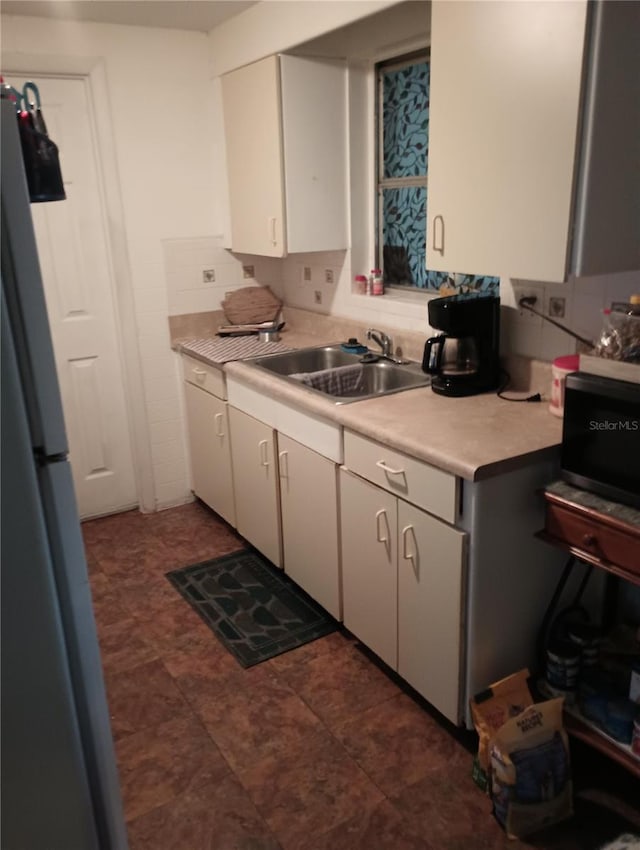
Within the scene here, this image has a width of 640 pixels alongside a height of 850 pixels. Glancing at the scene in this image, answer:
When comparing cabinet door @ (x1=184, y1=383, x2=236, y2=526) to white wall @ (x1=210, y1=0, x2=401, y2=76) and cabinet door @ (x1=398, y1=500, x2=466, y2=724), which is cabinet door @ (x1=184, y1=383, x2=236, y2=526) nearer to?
cabinet door @ (x1=398, y1=500, x2=466, y2=724)

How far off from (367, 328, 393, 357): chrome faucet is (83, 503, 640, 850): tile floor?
116 cm

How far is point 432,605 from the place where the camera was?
6.56 ft

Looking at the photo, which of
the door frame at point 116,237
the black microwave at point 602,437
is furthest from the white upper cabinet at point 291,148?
the black microwave at point 602,437

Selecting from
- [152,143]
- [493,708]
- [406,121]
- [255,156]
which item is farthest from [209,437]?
[493,708]

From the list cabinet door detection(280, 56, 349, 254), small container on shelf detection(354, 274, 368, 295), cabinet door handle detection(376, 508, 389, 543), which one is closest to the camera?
cabinet door handle detection(376, 508, 389, 543)

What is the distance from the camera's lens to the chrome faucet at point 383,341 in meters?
2.91

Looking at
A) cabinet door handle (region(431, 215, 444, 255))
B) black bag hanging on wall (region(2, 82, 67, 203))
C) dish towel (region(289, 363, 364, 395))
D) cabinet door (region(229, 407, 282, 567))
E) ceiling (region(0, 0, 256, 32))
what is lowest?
cabinet door (region(229, 407, 282, 567))

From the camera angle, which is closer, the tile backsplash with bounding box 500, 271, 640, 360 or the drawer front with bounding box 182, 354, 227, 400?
the tile backsplash with bounding box 500, 271, 640, 360

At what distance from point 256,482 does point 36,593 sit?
187 centimetres

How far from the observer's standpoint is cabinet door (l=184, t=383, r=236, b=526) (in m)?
3.21

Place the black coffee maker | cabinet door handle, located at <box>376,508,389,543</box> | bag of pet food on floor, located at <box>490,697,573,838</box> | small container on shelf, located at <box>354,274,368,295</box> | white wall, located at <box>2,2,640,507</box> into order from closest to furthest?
1. bag of pet food on floor, located at <box>490,697,573,838</box>
2. cabinet door handle, located at <box>376,508,389,543</box>
3. the black coffee maker
4. white wall, located at <box>2,2,640,507</box>
5. small container on shelf, located at <box>354,274,368,295</box>

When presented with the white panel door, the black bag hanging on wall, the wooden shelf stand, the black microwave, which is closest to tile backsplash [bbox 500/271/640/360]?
the black microwave

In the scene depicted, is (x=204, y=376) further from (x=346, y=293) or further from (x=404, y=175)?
(x=404, y=175)

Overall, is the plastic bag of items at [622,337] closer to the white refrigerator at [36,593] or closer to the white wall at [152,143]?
the white refrigerator at [36,593]
